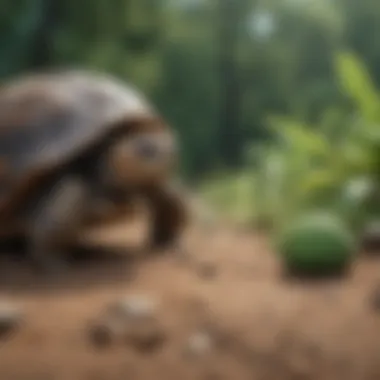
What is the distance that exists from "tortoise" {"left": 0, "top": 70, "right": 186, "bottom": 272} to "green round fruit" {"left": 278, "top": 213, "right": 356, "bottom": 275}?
1.47 feet

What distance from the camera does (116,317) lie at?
1.89m

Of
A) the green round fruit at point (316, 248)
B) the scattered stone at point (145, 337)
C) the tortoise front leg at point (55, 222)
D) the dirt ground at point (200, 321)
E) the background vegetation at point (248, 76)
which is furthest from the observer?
the background vegetation at point (248, 76)

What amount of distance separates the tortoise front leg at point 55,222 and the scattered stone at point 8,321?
0.52 meters

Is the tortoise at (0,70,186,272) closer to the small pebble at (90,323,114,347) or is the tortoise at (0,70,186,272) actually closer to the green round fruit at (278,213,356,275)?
the green round fruit at (278,213,356,275)

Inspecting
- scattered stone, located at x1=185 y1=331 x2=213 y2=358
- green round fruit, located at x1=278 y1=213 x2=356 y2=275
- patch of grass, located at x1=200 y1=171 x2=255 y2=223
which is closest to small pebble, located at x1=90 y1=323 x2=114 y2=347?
scattered stone, located at x1=185 y1=331 x2=213 y2=358

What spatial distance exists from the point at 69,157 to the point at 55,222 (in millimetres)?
182

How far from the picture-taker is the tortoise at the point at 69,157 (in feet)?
8.25

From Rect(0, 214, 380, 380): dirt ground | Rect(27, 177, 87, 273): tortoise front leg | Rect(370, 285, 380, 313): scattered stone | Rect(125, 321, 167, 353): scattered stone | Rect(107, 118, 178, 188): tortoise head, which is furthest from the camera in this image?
Rect(107, 118, 178, 188): tortoise head

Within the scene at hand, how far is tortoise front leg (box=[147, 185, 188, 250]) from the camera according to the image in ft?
9.49

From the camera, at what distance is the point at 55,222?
251 cm

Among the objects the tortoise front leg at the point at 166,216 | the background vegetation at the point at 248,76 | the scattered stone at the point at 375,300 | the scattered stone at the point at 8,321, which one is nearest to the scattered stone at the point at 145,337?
the scattered stone at the point at 8,321

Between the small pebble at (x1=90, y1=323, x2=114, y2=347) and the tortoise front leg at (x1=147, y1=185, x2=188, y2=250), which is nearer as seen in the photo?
the small pebble at (x1=90, y1=323, x2=114, y2=347)

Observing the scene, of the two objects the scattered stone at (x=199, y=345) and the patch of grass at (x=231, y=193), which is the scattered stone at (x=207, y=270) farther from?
the patch of grass at (x=231, y=193)

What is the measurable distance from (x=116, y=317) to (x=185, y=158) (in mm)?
2123
